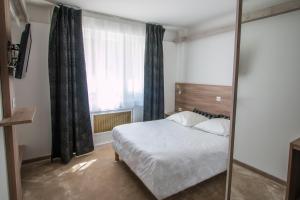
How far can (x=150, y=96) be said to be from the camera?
383 cm

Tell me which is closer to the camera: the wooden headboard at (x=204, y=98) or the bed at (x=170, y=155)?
the bed at (x=170, y=155)

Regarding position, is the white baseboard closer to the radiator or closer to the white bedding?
the radiator

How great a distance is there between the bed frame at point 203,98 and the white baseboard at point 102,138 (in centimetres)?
77

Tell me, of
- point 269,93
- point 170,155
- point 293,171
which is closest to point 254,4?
point 269,93

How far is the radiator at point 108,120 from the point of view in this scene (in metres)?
3.46

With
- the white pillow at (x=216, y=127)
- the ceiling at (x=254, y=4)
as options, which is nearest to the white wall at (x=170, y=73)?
the white pillow at (x=216, y=127)

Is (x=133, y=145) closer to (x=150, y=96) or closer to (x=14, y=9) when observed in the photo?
(x=150, y=96)

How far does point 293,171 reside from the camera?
1325mm

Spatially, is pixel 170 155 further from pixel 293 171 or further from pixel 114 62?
pixel 114 62

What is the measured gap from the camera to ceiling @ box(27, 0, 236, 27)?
103 inches

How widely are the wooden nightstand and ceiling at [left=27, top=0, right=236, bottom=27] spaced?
223cm

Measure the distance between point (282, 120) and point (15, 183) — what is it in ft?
7.41

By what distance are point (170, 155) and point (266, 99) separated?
110cm

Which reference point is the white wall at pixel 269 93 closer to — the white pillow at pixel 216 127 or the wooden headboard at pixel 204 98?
the white pillow at pixel 216 127
